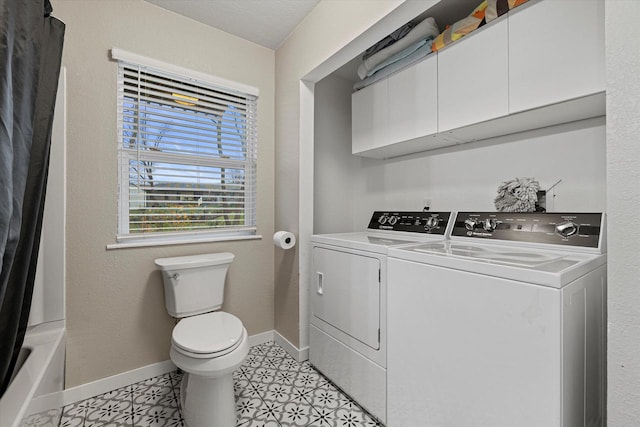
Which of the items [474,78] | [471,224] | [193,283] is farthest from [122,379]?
[474,78]

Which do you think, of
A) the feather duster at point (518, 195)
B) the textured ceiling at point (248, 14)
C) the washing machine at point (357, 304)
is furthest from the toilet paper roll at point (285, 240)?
the textured ceiling at point (248, 14)

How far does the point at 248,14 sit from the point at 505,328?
2.25 m

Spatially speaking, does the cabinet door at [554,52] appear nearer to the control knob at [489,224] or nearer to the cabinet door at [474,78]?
the cabinet door at [474,78]

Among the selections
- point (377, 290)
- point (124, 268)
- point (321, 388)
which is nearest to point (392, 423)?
point (321, 388)

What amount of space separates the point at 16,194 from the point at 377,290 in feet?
4.71

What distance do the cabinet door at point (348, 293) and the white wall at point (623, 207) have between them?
89 cm

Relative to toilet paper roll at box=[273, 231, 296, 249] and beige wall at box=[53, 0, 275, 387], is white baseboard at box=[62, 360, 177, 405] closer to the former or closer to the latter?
beige wall at box=[53, 0, 275, 387]

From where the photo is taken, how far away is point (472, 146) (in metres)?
1.84

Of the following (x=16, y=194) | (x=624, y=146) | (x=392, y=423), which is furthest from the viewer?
(x=392, y=423)

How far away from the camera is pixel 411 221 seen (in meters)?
2.02

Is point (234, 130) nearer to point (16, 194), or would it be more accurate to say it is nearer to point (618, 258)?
point (16, 194)

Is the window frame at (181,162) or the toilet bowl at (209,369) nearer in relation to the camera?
the toilet bowl at (209,369)

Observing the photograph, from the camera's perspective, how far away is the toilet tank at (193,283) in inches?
71.0

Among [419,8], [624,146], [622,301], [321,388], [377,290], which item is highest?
[419,8]
